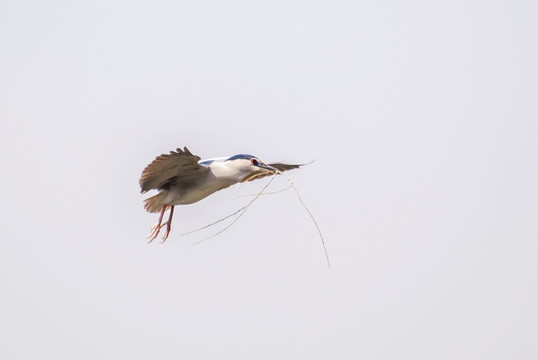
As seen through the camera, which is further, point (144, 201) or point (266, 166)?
point (144, 201)

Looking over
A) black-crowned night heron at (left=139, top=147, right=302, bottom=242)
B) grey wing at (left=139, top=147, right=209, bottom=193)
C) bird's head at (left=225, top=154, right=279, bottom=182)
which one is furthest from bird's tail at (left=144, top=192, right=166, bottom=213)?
bird's head at (left=225, top=154, right=279, bottom=182)

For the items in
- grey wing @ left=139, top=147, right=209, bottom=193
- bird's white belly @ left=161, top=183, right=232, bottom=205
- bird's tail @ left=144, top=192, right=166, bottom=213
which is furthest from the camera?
bird's tail @ left=144, top=192, right=166, bottom=213

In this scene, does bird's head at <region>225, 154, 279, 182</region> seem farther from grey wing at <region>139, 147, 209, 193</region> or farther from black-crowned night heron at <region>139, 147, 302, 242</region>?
grey wing at <region>139, 147, 209, 193</region>

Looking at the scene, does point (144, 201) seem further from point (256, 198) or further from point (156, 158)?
point (256, 198)

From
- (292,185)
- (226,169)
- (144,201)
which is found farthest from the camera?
(144,201)

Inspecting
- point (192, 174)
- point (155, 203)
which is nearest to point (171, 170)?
point (192, 174)

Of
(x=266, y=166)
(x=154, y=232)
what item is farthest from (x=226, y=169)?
(x=154, y=232)
